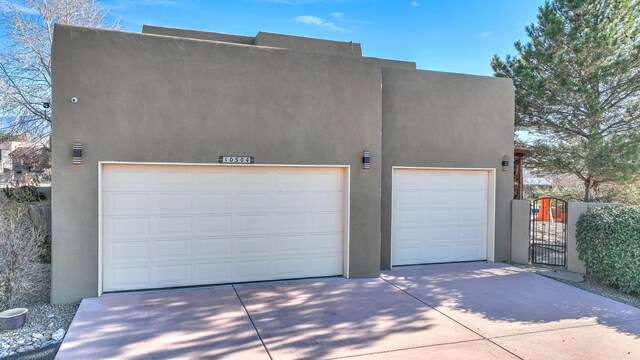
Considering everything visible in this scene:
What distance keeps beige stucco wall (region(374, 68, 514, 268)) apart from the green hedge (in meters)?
2.02

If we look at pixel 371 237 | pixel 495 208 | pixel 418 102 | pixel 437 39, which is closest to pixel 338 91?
pixel 418 102

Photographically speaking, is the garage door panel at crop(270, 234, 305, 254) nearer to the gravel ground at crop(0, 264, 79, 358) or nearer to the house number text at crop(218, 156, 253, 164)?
the house number text at crop(218, 156, 253, 164)

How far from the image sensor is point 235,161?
276 inches

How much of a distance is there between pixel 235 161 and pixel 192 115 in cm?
107

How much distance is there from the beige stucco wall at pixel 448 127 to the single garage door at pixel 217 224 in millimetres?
1604

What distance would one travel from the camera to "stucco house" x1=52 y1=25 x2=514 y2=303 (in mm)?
6262

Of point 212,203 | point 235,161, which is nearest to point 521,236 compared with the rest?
point 235,161

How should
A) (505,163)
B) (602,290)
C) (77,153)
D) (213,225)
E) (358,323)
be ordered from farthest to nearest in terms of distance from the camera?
(505,163), (602,290), (213,225), (77,153), (358,323)

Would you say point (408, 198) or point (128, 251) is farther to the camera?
point (408, 198)

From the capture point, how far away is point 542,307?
6.25 meters

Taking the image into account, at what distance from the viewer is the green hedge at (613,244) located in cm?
692

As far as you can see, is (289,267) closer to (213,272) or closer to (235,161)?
(213,272)

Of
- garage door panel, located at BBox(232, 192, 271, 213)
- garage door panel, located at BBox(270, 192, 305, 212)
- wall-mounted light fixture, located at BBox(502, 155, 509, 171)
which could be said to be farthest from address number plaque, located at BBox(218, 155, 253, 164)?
wall-mounted light fixture, located at BBox(502, 155, 509, 171)

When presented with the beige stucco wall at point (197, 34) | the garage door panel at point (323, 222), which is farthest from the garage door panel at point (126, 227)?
the beige stucco wall at point (197, 34)
